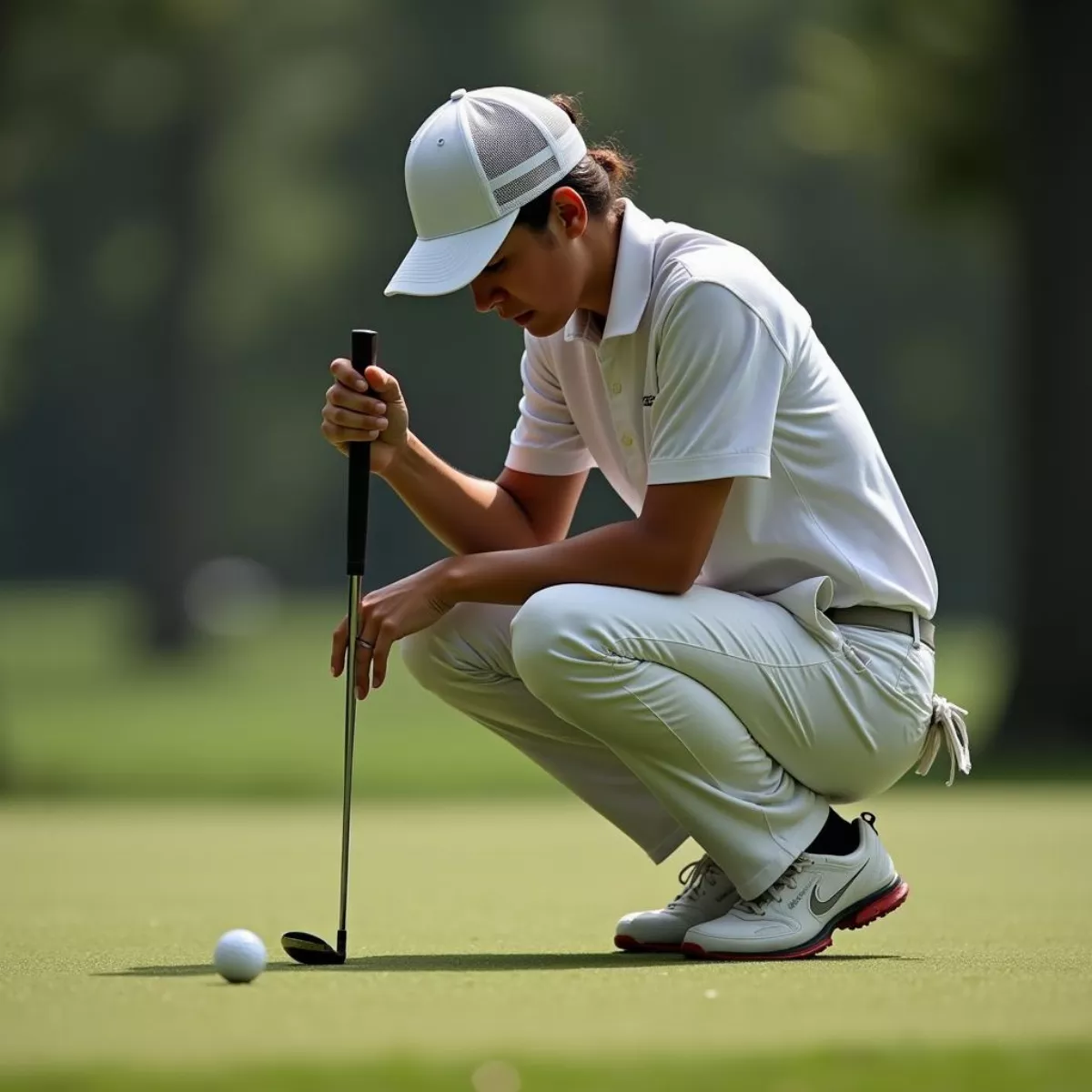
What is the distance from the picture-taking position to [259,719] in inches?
563

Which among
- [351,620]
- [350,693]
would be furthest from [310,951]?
[351,620]

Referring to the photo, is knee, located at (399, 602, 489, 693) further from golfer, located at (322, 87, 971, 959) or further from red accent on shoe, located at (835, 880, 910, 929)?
red accent on shoe, located at (835, 880, 910, 929)

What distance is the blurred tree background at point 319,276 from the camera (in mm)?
26344

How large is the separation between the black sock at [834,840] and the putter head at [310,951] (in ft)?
2.50

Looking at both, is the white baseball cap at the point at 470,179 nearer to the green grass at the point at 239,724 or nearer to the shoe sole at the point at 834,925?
the shoe sole at the point at 834,925

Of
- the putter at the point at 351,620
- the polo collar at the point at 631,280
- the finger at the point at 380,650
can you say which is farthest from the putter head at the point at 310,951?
the polo collar at the point at 631,280

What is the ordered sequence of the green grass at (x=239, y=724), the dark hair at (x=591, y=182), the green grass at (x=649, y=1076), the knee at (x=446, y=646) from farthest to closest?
the green grass at (x=239, y=724), the knee at (x=446, y=646), the dark hair at (x=591, y=182), the green grass at (x=649, y=1076)

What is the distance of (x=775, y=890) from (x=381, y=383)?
101cm

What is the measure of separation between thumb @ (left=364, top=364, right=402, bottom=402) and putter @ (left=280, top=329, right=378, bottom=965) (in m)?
0.01

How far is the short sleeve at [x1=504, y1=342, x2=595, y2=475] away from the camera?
403 centimetres

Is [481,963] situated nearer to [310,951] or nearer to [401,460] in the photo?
[310,951]

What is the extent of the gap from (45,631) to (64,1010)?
1027 inches

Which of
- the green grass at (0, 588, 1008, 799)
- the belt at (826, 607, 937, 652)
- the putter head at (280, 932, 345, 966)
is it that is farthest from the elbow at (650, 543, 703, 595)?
the green grass at (0, 588, 1008, 799)

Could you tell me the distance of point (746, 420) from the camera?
3410 mm
